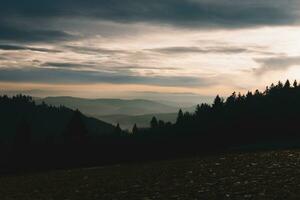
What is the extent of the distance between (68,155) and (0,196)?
100 meters

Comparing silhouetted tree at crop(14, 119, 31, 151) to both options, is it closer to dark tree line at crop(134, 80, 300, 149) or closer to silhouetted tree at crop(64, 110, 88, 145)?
silhouetted tree at crop(64, 110, 88, 145)

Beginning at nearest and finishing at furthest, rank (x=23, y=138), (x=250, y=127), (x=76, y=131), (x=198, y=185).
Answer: (x=198, y=185), (x=76, y=131), (x=23, y=138), (x=250, y=127)

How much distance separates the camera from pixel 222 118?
19075 cm

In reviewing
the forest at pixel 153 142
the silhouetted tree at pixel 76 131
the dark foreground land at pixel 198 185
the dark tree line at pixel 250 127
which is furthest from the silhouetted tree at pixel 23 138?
the dark foreground land at pixel 198 185

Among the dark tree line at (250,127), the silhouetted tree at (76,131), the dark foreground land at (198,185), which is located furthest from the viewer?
the dark tree line at (250,127)

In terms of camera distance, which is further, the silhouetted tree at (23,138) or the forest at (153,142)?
the silhouetted tree at (23,138)

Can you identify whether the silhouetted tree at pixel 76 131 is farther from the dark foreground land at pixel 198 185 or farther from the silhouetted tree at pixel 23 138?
the dark foreground land at pixel 198 185

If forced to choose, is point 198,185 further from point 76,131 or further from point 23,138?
point 23,138

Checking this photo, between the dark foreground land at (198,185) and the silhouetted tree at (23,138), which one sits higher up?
the dark foreground land at (198,185)

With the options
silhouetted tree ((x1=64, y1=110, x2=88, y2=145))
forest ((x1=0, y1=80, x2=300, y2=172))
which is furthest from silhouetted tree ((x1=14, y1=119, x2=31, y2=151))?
silhouetted tree ((x1=64, y1=110, x2=88, y2=145))

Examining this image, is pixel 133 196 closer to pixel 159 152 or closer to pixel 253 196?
pixel 253 196

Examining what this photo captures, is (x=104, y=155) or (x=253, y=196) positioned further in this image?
(x=104, y=155)

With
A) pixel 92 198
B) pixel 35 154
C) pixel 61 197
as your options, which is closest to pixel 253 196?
pixel 92 198

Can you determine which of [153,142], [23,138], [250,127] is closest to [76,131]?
[23,138]
